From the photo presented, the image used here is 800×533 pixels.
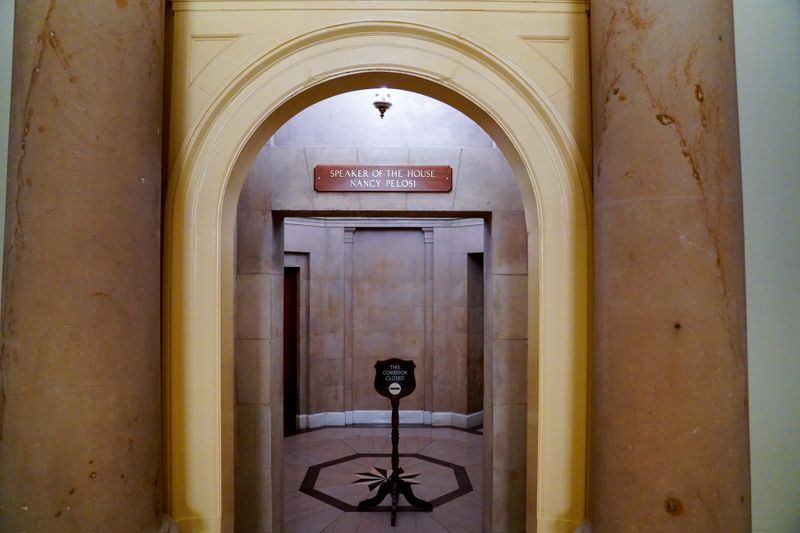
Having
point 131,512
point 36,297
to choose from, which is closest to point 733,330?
point 131,512

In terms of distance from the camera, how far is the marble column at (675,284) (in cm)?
169

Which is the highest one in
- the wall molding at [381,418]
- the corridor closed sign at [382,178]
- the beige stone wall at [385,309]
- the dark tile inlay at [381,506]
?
the corridor closed sign at [382,178]

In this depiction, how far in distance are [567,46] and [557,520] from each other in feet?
6.88

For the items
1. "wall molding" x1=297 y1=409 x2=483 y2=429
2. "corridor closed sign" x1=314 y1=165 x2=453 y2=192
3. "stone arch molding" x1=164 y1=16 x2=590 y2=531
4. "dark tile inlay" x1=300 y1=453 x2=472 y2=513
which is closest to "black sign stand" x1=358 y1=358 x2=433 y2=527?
"dark tile inlay" x1=300 y1=453 x2=472 y2=513

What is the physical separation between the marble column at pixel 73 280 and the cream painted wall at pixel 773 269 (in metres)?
2.45

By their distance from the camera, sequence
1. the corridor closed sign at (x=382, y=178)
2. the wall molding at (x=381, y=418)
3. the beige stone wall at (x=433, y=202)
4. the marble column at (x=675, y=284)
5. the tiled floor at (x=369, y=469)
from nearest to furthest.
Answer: the marble column at (x=675, y=284)
the beige stone wall at (x=433, y=202)
the corridor closed sign at (x=382, y=178)
the tiled floor at (x=369, y=469)
the wall molding at (x=381, y=418)

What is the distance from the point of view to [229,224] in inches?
91.2

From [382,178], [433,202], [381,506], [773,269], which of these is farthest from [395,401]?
[773,269]

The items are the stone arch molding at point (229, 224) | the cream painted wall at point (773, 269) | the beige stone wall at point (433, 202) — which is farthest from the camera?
the beige stone wall at point (433, 202)

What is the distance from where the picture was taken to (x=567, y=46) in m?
2.27

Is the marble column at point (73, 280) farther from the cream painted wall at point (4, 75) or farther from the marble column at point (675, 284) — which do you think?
the marble column at point (675, 284)

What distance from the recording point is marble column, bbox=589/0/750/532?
169 centimetres

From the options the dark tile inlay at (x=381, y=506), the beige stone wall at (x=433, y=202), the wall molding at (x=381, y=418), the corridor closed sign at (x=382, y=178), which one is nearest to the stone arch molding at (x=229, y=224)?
the beige stone wall at (x=433, y=202)

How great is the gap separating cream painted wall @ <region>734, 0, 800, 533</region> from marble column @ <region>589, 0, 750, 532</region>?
462 millimetres
